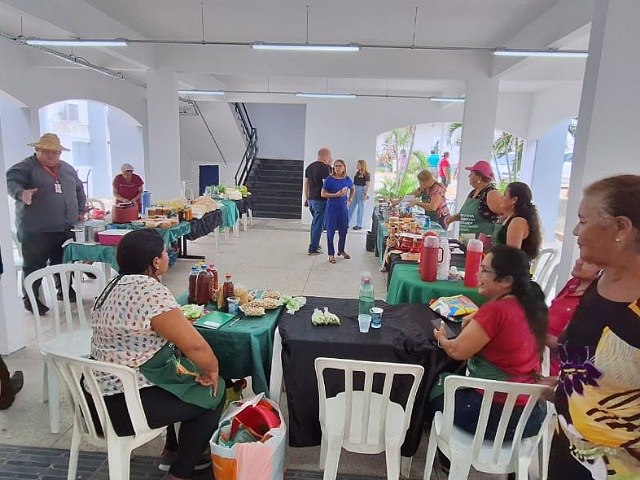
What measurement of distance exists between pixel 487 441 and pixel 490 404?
284 mm

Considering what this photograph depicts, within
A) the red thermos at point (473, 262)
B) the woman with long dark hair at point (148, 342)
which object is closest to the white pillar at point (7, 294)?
the woman with long dark hair at point (148, 342)

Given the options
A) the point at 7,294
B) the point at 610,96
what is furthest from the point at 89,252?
the point at 610,96

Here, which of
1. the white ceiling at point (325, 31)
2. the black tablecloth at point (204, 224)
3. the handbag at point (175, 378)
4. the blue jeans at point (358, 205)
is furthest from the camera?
the blue jeans at point (358, 205)

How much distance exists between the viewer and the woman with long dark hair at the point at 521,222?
114 inches

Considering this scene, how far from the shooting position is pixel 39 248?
4.19 metres

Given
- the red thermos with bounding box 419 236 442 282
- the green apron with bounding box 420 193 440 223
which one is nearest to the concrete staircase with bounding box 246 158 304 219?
the green apron with bounding box 420 193 440 223

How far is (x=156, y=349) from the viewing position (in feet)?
6.12

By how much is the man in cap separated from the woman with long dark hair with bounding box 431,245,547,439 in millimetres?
5289

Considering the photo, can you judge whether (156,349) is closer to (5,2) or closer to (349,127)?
(5,2)

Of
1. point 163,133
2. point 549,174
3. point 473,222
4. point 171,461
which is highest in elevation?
point 163,133

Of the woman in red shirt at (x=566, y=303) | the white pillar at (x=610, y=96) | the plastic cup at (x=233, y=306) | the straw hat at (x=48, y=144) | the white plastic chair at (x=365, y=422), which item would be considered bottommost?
the white plastic chair at (x=365, y=422)

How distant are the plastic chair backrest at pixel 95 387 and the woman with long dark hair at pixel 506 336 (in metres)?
1.40

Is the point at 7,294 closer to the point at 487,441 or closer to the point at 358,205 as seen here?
the point at 487,441

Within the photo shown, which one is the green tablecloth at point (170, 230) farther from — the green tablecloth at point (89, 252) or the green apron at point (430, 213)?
the green apron at point (430, 213)
